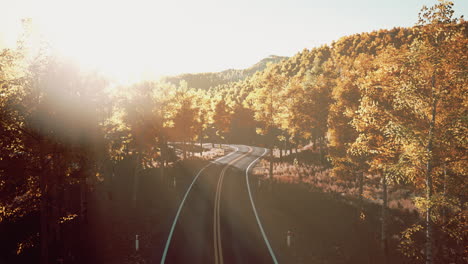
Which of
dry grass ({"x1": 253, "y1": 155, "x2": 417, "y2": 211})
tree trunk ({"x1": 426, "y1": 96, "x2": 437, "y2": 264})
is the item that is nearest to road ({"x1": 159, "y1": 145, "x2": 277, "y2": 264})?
dry grass ({"x1": 253, "y1": 155, "x2": 417, "y2": 211})

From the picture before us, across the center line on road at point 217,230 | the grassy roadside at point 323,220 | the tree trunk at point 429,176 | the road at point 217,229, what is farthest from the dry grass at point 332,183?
the tree trunk at point 429,176

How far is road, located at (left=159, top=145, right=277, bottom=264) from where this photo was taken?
1438 centimetres

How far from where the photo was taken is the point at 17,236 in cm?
1464

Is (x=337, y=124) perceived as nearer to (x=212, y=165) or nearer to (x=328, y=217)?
(x=328, y=217)

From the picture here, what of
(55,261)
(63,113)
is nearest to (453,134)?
(63,113)

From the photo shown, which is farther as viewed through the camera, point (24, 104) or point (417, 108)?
point (417, 108)

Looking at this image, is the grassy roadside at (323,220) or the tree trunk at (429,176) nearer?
the tree trunk at (429,176)

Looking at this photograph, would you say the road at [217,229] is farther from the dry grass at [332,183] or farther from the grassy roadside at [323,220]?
the dry grass at [332,183]

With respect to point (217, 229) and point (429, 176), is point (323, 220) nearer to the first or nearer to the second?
point (217, 229)

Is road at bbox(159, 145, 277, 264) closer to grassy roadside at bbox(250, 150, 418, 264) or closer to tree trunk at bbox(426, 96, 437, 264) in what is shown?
grassy roadside at bbox(250, 150, 418, 264)

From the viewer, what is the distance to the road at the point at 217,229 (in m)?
14.4

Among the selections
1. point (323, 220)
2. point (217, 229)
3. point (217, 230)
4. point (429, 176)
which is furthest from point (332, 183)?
point (429, 176)

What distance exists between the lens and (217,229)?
58.6ft

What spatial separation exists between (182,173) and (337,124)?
2050 centimetres
